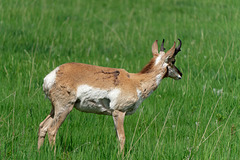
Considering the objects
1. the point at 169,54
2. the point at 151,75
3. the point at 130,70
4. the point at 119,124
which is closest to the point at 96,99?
the point at 119,124

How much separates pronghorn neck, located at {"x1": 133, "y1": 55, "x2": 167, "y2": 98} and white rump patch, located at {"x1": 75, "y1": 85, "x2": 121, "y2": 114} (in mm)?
487

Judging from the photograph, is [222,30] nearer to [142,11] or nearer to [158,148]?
[142,11]

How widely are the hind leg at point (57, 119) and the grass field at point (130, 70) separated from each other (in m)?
0.16

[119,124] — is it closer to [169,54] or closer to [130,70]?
[169,54]

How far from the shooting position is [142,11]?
14070 millimetres

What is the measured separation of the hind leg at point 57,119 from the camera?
15.3 feet

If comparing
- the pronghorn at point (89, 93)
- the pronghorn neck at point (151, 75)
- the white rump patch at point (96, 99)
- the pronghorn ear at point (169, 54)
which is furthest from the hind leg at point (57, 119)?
the pronghorn ear at point (169, 54)

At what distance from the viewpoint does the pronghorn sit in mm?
4660

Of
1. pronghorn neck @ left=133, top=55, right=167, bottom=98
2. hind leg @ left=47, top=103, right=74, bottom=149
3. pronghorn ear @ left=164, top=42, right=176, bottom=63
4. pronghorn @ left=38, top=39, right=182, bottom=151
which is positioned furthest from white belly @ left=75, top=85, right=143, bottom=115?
pronghorn ear @ left=164, top=42, right=176, bottom=63

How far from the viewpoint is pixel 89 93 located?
4.69 meters

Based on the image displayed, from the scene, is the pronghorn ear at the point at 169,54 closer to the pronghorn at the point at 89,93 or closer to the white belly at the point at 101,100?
the pronghorn at the point at 89,93

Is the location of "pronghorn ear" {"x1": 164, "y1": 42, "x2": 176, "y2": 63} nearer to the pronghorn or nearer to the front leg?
the pronghorn

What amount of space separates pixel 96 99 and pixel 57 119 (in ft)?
1.70

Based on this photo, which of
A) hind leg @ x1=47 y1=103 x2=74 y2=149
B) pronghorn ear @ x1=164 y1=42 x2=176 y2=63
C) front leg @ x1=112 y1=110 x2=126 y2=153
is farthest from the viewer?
pronghorn ear @ x1=164 y1=42 x2=176 y2=63
